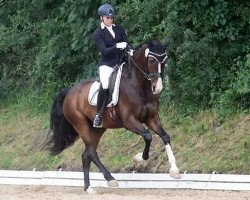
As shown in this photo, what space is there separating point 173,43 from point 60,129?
11.1 feet

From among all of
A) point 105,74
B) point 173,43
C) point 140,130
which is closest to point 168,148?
point 140,130

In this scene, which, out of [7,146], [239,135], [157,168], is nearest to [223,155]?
[239,135]

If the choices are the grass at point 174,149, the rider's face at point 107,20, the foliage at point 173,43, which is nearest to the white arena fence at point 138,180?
the grass at point 174,149

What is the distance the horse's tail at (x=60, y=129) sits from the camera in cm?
1297

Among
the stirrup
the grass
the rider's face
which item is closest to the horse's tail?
the grass

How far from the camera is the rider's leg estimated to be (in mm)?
11344

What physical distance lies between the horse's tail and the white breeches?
1.70 meters

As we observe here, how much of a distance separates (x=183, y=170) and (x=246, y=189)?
1.85 meters

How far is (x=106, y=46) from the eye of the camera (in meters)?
11.3

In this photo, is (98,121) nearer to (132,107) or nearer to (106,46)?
(132,107)

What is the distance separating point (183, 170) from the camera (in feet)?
39.4

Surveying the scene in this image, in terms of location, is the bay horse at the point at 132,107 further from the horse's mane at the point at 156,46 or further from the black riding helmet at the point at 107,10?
the black riding helmet at the point at 107,10

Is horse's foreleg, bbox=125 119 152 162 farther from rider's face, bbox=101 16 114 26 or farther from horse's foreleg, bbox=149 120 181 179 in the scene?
rider's face, bbox=101 16 114 26

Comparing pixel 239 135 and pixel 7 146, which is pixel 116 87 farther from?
pixel 7 146
